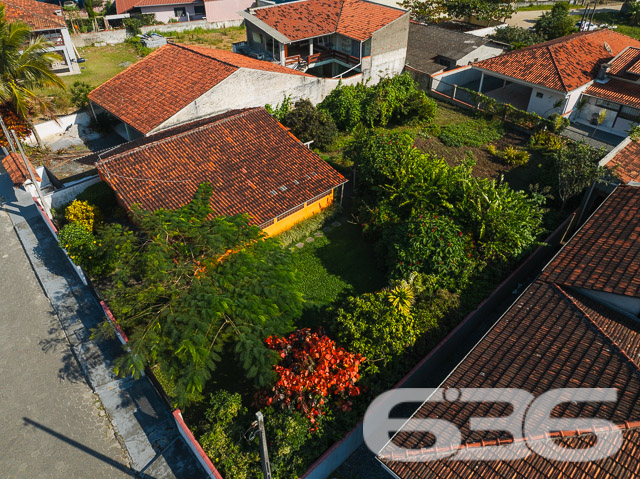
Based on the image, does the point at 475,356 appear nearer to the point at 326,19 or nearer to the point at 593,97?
the point at 593,97

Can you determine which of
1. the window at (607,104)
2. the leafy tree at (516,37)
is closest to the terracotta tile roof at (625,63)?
the window at (607,104)

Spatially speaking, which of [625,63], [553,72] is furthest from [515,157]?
[625,63]

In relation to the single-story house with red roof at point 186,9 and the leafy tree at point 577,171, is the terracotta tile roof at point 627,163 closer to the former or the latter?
the leafy tree at point 577,171

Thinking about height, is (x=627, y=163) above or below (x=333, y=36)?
below

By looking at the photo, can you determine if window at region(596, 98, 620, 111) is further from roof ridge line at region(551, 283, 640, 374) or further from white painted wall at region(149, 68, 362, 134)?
roof ridge line at region(551, 283, 640, 374)

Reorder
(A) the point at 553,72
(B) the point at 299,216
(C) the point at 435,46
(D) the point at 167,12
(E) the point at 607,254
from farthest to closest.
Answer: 1. (D) the point at 167,12
2. (C) the point at 435,46
3. (A) the point at 553,72
4. (B) the point at 299,216
5. (E) the point at 607,254

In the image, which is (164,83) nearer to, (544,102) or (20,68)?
(20,68)
